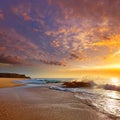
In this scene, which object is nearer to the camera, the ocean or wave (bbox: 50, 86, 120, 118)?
wave (bbox: 50, 86, 120, 118)

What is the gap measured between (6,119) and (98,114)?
13.8 feet

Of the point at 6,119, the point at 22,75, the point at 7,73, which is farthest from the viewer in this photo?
the point at 22,75

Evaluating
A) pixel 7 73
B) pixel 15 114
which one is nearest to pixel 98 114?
pixel 15 114

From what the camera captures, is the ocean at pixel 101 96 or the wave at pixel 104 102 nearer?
the wave at pixel 104 102

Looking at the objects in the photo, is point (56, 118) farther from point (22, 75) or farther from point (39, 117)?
point (22, 75)

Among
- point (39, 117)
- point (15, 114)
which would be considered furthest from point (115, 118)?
point (15, 114)

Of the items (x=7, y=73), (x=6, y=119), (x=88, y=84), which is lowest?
(x=6, y=119)

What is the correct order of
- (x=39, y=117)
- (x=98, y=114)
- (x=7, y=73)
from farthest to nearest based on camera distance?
(x=7, y=73) < (x=98, y=114) < (x=39, y=117)

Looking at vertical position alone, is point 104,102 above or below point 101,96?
below

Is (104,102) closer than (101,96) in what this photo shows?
Yes

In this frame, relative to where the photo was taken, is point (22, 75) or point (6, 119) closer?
point (6, 119)

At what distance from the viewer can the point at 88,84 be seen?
98.9 feet

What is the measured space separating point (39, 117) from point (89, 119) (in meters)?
2.17

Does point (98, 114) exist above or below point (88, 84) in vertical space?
below
